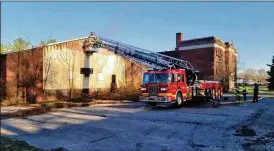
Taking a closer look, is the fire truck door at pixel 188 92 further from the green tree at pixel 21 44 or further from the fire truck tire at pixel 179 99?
the green tree at pixel 21 44

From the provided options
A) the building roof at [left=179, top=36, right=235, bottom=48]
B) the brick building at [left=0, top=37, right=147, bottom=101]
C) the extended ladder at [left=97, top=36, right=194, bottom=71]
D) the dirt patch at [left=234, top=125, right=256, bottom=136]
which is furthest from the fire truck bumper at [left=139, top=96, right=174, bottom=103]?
the building roof at [left=179, top=36, right=235, bottom=48]

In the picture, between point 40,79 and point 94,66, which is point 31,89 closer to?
point 40,79

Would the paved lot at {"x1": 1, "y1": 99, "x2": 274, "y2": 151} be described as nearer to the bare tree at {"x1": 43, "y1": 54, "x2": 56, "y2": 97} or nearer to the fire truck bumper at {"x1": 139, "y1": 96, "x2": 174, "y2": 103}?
the fire truck bumper at {"x1": 139, "y1": 96, "x2": 174, "y2": 103}

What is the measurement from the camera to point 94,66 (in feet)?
88.3

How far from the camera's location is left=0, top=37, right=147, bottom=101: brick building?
20016 mm

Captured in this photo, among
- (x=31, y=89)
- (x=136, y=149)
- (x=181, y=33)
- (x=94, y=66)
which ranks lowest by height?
(x=136, y=149)

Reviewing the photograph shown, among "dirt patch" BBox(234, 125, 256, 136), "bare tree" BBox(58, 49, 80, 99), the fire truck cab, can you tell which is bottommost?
"dirt patch" BBox(234, 125, 256, 136)

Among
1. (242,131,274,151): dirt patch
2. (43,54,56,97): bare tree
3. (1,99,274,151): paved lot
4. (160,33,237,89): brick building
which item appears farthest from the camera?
(160,33,237,89): brick building

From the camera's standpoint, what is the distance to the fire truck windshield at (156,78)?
1841 centimetres

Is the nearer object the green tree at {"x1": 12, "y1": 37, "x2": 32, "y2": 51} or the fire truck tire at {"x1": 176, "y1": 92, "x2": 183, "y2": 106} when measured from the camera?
the fire truck tire at {"x1": 176, "y1": 92, "x2": 183, "y2": 106}

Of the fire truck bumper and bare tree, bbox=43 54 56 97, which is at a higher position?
bare tree, bbox=43 54 56 97

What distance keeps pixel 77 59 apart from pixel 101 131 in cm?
1591

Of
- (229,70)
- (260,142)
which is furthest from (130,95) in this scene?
(229,70)

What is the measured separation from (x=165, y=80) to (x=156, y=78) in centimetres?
75
